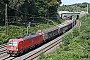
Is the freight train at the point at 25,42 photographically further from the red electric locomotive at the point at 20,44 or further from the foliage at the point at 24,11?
the foliage at the point at 24,11

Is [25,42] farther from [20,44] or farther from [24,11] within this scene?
[24,11]

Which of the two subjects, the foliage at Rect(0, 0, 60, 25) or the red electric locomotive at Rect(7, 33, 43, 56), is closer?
the red electric locomotive at Rect(7, 33, 43, 56)

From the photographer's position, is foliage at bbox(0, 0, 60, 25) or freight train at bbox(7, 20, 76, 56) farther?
foliage at bbox(0, 0, 60, 25)

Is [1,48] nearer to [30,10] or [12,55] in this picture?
[12,55]

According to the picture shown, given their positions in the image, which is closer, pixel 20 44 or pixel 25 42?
pixel 20 44

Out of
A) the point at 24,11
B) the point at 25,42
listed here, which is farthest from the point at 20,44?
the point at 24,11

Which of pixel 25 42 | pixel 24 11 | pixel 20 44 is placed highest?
pixel 24 11

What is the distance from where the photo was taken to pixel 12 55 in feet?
147

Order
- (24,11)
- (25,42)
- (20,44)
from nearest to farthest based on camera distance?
1. (20,44)
2. (25,42)
3. (24,11)

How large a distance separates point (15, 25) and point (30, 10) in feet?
51.9

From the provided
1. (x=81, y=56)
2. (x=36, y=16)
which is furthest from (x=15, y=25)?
(x=81, y=56)

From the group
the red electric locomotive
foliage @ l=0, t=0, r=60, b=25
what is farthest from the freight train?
foliage @ l=0, t=0, r=60, b=25

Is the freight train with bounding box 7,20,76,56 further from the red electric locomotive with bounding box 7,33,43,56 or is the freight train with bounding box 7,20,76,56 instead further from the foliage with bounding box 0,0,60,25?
the foliage with bounding box 0,0,60,25

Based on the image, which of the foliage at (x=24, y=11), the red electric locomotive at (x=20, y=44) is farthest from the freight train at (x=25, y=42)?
the foliage at (x=24, y=11)
